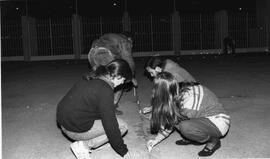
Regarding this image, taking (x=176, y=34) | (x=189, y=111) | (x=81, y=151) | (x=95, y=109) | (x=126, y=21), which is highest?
(x=126, y=21)

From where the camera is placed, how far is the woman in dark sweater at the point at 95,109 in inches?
164

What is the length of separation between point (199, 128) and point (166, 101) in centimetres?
51

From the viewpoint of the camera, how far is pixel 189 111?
4.70 metres

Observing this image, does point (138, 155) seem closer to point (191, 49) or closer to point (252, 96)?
point (252, 96)

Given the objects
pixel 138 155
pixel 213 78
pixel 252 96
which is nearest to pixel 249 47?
pixel 213 78

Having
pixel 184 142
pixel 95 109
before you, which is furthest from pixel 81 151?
pixel 184 142

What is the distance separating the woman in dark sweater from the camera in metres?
4.16

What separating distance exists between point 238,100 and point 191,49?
16.5 metres

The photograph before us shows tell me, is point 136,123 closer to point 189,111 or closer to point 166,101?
point 189,111

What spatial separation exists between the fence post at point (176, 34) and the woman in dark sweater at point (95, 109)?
19.7m

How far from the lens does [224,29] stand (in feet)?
80.0

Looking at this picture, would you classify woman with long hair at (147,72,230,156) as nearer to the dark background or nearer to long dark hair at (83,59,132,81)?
long dark hair at (83,59,132,81)

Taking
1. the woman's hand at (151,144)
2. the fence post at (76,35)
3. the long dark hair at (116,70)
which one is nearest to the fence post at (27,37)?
the fence post at (76,35)

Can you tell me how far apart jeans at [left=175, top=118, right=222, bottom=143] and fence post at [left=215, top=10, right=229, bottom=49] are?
20092 mm
